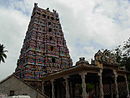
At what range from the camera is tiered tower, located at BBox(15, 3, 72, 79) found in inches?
1234

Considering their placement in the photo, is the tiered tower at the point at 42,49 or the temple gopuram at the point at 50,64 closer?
the temple gopuram at the point at 50,64

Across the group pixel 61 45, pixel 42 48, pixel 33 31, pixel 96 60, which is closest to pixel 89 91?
pixel 61 45

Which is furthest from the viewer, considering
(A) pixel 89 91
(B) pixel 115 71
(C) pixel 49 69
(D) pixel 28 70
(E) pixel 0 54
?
(A) pixel 89 91

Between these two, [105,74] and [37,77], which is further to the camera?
[37,77]

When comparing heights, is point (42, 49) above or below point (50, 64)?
above

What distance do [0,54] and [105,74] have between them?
82.0ft

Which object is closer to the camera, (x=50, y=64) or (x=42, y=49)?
(x=50, y=64)

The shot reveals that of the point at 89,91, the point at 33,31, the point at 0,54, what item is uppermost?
the point at 33,31

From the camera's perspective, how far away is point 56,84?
99.7 feet

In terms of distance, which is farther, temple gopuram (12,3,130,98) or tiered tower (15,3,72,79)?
tiered tower (15,3,72,79)

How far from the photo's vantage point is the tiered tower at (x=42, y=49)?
31344 millimetres

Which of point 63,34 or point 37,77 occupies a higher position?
point 63,34

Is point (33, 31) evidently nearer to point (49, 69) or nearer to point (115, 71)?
point (49, 69)

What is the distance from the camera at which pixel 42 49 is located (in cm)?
3388
